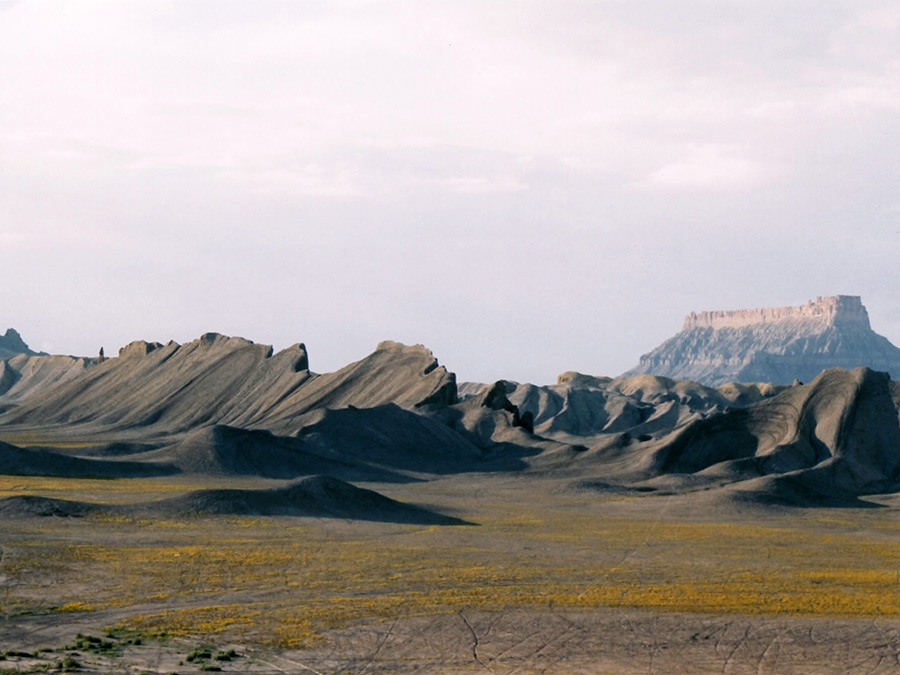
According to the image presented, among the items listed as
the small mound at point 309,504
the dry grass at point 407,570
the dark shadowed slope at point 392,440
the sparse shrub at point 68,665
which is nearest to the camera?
the sparse shrub at point 68,665

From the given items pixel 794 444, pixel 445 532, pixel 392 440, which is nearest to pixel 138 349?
pixel 392 440

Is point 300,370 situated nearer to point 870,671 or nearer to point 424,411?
point 424,411

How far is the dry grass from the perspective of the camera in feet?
125

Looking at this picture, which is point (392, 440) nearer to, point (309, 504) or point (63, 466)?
point (63, 466)

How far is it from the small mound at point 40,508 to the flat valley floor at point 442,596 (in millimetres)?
1599

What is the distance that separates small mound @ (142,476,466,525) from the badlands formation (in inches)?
7.6

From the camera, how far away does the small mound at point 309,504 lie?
66.8m

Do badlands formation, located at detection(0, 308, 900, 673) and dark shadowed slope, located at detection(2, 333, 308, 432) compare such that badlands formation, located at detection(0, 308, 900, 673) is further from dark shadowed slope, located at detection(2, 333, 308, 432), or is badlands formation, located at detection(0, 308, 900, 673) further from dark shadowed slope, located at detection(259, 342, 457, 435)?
dark shadowed slope, located at detection(2, 333, 308, 432)

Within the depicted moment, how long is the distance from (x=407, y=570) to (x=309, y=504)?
23855mm

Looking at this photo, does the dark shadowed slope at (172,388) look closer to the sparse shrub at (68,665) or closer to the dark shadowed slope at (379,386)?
the dark shadowed slope at (379,386)

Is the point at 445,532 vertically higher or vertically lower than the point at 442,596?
higher

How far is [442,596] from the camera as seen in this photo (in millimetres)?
40469

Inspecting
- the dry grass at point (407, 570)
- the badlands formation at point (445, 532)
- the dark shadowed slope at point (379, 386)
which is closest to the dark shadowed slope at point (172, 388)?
the badlands formation at point (445, 532)

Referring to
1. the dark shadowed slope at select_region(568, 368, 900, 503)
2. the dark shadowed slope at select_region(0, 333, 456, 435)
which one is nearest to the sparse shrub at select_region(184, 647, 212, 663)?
the dark shadowed slope at select_region(568, 368, 900, 503)
